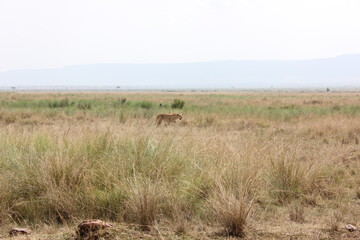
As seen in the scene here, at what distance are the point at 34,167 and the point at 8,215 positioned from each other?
744 mm

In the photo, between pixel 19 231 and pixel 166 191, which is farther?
pixel 166 191

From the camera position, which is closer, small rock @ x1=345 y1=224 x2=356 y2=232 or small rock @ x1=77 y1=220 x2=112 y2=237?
small rock @ x1=77 y1=220 x2=112 y2=237

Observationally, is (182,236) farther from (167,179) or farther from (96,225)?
(167,179)

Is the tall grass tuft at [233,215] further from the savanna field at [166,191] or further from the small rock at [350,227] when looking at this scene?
the small rock at [350,227]

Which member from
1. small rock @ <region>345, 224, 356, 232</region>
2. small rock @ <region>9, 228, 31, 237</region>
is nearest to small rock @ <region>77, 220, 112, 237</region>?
small rock @ <region>9, 228, 31, 237</region>

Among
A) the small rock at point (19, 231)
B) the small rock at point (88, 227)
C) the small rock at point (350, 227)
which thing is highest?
the small rock at point (88, 227)

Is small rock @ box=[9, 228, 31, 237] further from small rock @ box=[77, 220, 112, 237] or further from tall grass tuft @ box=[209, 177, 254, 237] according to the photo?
tall grass tuft @ box=[209, 177, 254, 237]

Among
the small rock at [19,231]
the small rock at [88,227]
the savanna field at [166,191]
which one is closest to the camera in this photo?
the small rock at [88,227]

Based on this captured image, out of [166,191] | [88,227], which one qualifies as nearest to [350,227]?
[166,191]

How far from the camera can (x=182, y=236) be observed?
4.09 m

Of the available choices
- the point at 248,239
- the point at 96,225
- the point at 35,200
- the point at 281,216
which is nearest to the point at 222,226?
the point at 248,239

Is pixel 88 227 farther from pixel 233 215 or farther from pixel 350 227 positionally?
pixel 350 227

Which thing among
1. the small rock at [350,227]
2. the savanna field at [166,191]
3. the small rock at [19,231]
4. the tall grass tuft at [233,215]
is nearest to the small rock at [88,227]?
the savanna field at [166,191]

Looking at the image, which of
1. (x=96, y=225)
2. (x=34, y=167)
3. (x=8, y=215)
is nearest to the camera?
(x=96, y=225)
